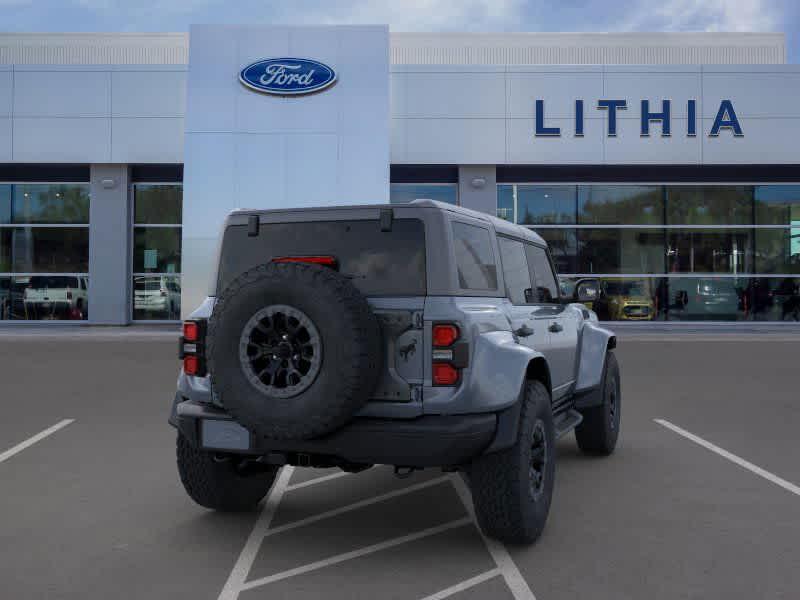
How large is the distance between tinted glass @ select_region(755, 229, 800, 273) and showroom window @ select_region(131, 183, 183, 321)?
1830 cm

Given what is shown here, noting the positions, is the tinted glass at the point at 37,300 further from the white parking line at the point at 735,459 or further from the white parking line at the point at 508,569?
the white parking line at the point at 508,569

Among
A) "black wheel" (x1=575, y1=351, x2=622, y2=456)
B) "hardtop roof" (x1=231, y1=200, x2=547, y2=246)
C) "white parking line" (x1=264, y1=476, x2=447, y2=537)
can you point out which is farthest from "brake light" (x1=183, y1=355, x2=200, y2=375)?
"black wheel" (x1=575, y1=351, x2=622, y2=456)

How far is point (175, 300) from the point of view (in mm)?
27719

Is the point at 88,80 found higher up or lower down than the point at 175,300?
higher up

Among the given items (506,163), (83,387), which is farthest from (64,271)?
(83,387)

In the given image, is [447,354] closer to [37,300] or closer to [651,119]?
[651,119]

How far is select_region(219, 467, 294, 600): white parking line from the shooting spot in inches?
163

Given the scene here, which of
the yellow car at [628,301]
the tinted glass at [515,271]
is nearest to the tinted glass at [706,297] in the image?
the yellow car at [628,301]

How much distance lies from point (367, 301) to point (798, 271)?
26.7 m

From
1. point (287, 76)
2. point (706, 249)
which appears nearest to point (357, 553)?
point (287, 76)

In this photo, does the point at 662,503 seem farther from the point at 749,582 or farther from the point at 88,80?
the point at 88,80

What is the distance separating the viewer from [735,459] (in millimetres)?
7402

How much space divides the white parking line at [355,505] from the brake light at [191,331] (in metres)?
1.21

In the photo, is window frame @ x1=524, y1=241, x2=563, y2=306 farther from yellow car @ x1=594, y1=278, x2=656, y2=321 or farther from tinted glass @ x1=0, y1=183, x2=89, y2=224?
tinted glass @ x1=0, y1=183, x2=89, y2=224
